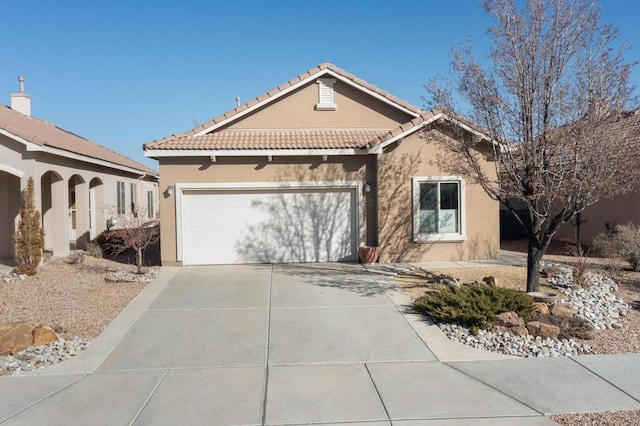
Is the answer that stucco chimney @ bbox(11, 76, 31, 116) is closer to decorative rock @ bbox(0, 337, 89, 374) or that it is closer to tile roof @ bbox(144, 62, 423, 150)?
tile roof @ bbox(144, 62, 423, 150)

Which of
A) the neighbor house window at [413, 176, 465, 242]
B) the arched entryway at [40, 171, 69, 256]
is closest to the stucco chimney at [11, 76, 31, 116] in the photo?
the arched entryway at [40, 171, 69, 256]

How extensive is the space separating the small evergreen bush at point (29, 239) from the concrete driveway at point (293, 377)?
4.98 metres

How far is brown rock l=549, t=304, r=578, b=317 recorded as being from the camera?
778 cm

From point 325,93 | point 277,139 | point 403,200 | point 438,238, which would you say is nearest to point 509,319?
point 438,238

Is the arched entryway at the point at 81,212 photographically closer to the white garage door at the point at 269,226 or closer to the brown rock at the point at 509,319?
the white garage door at the point at 269,226

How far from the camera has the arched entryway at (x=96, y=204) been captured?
59.0 ft

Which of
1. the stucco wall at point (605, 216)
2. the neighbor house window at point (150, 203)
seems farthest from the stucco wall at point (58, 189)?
the stucco wall at point (605, 216)

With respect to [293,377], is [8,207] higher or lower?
higher

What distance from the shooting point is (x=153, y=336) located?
727cm

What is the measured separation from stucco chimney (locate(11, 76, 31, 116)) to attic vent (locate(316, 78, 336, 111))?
465 inches

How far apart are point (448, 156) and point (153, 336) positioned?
8.48 metres

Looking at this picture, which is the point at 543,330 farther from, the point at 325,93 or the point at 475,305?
the point at 325,93

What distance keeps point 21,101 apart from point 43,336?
49.4 ft

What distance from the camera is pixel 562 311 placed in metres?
7.88
